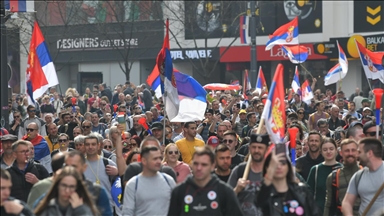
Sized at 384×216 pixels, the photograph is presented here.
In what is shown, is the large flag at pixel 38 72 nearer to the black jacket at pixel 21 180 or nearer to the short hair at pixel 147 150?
the black jacket at pixel 21 180

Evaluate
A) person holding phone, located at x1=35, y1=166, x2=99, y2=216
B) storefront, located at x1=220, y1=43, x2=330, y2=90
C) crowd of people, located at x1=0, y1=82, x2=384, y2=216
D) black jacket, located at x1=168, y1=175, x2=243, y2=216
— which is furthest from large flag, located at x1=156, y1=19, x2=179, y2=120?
storefront, located at x1=220, y1=43, x2=330, y2=90

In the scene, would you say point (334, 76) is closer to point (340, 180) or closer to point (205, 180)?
point (340, 180)

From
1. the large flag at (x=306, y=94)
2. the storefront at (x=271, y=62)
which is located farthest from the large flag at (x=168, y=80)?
the storefront at (x=271, y=62)

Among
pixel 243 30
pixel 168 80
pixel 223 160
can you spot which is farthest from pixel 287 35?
pixel 223 160

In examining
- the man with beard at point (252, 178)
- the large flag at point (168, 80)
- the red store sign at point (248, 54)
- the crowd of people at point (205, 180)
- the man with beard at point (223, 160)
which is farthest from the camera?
the red store sign at point (248, 54)

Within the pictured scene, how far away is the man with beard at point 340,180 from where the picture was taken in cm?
970

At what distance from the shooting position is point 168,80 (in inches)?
588

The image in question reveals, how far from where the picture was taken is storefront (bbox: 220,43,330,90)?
45594 millimetres

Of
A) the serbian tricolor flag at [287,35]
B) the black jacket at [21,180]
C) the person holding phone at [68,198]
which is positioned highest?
the serbian tricolor flag at [287,35]

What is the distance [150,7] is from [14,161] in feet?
108

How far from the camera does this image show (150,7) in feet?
143

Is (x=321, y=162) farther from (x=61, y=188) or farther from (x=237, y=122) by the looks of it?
(x=237, y=122)

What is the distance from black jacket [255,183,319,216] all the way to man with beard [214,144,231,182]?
1.72 meters

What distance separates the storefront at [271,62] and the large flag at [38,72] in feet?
100
